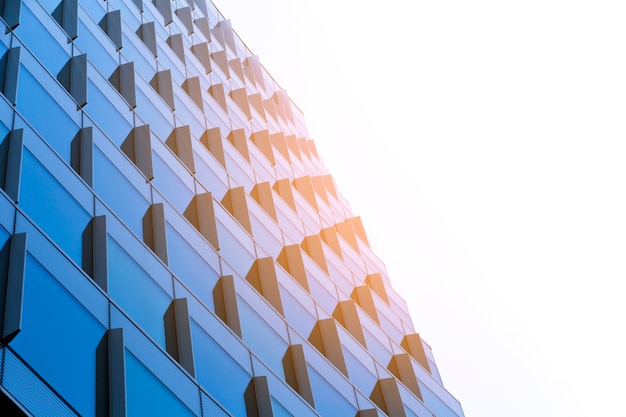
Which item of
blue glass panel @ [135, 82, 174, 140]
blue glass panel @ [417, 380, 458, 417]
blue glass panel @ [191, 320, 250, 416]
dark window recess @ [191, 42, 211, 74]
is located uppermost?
dark window recess @ [191, 42, 211, 74]

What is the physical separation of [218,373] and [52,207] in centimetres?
535

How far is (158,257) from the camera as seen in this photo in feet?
52.4

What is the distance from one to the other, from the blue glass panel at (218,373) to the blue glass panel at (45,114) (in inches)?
200

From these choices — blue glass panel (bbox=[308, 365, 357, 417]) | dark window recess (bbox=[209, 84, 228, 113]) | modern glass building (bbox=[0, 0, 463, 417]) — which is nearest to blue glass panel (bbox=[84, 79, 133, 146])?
modern glass building (bbox=[0, 0, 463, 417])

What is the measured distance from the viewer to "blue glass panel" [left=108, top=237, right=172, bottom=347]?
13.4 metres

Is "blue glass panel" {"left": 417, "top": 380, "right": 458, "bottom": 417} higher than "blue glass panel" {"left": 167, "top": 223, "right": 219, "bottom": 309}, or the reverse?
"blue glass panel" {"left": 167, "top": 223, "right": 219, "bottom": 309}

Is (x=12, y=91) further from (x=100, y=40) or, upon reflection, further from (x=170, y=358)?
(x=100, y=40)

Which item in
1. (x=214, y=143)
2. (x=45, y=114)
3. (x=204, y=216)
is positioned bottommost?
(x=204, y=216)

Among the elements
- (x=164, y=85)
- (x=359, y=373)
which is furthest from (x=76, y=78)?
(x=359, y=373)

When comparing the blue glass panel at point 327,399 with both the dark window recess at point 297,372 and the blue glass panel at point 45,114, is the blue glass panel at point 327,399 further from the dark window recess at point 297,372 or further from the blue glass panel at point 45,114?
the blue glass panel at point 45,114

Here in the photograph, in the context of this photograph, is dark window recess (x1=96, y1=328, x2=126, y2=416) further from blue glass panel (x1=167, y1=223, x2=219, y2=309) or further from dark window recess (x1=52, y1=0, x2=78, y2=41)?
dark window recess (x1=52, y1=0, x2=78, y2=41)

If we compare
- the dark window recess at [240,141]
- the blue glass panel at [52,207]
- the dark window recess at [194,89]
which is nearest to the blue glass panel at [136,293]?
the blue glass panel at [52,207]

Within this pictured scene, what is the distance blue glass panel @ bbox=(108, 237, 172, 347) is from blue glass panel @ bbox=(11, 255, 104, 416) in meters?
2.32

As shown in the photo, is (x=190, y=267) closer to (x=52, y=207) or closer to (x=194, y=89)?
(x=52, y=207)
